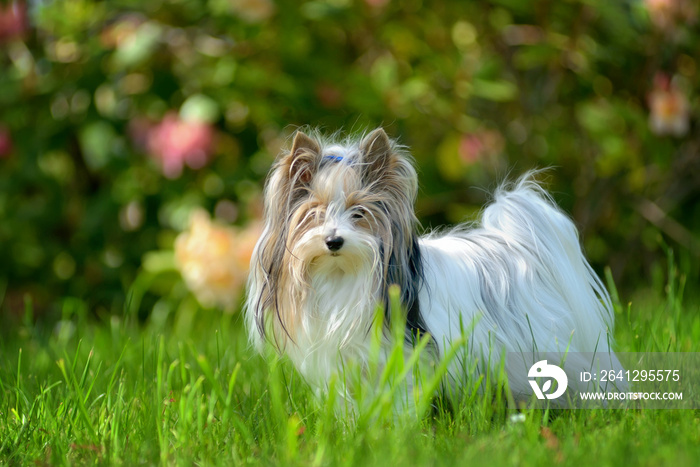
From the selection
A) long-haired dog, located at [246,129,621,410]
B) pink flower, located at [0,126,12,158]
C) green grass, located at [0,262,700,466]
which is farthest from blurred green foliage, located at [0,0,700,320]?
green grass, located at [0,262,700,466]

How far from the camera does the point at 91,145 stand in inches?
191

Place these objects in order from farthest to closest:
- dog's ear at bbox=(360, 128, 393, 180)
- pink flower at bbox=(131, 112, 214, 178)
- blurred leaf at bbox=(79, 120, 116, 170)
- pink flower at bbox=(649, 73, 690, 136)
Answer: blurred leaf at bbox=(79, 120, 116, 170), pink flower at bbox=(131, 112, 214, 178), pink flower at bbox=(649, 73, 690, 136), dog's ear at bbox=(360, 128, 393, 180)

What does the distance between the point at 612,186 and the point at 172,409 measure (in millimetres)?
3690

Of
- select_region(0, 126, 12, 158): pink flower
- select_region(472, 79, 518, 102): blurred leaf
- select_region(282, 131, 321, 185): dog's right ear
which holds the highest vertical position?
select_region(472, 79, 518, 102): blurred leaf

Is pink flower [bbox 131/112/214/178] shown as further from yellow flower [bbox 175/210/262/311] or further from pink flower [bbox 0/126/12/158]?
pink flower [bbox 0/126/12/158]

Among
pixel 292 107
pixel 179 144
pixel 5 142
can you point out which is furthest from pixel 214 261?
pixel 5 142

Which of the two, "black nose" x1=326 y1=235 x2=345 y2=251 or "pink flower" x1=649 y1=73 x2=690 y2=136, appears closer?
"black nose" x1=326 y1=235 x2=345 y2=251

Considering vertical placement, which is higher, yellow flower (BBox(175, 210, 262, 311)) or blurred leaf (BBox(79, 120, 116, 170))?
blurred leaf (BBox(79, 120, 116, 170))

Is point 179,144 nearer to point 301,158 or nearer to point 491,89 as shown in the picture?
point 491,89

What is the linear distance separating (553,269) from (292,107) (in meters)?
2.47

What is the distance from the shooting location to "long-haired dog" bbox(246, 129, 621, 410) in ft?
7.91

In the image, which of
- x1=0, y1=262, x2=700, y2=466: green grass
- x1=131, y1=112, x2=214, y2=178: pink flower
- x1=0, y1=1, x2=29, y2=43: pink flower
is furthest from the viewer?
x1=0, y1=1, x2=29, y2=43: pink flower

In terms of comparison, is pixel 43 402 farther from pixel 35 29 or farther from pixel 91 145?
pixel 35 29

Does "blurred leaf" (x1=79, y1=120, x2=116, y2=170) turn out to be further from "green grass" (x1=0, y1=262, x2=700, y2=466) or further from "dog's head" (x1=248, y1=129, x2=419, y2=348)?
"dog's head" (x1=248, y1=129, x2=419, y2=348)
